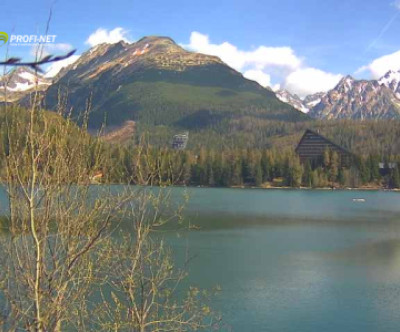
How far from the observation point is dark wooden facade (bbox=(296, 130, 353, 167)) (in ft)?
511

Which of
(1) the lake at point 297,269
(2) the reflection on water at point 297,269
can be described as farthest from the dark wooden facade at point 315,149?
Result: (2) the reflection on water at point 297,269

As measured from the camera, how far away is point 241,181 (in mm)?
143875

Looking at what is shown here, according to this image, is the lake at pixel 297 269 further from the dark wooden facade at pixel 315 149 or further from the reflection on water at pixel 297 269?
the dark wooden facade at pixel 315 149

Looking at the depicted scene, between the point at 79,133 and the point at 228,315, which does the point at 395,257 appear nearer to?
the point at 228,315

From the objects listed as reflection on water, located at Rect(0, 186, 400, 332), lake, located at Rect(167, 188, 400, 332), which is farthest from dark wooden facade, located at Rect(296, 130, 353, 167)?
reflection on water, located at Rect(0, 186, 400, 332)

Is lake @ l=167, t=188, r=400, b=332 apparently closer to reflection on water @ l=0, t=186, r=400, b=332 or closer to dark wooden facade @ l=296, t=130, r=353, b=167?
reflection on water @ l=0, t=186, r=400, b=332

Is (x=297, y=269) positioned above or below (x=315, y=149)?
below

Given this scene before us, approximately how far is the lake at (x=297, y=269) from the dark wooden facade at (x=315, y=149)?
293 ft

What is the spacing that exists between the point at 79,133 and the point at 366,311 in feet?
68.9

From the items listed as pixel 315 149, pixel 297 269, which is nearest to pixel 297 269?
pixel 297 269

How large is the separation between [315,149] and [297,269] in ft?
450

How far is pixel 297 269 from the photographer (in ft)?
116

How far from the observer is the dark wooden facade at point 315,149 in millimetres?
155625

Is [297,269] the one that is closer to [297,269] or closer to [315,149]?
[297,269]
